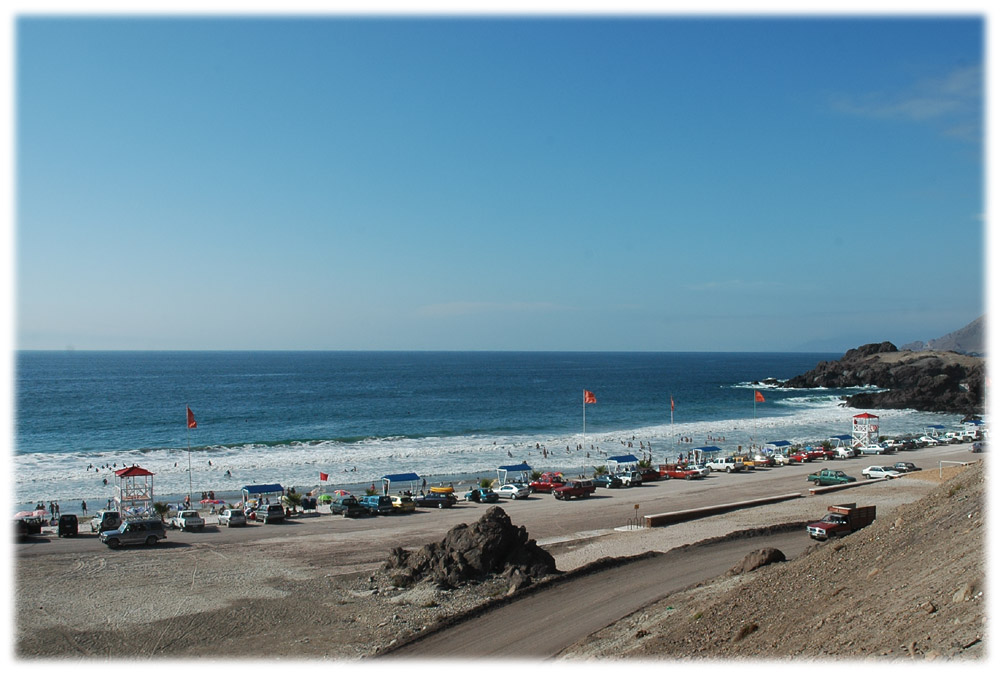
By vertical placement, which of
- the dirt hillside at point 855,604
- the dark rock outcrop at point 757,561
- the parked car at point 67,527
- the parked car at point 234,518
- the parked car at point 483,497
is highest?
the dirt hillside at point 855,604

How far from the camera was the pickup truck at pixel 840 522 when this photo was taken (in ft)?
71.5

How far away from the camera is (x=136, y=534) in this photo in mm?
25734

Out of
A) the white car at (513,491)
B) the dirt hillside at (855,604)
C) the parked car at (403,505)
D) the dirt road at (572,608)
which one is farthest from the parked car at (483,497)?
the dirt hillside at (855,604)

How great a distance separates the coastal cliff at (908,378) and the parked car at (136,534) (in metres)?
90.8

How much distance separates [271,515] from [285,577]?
10.1m

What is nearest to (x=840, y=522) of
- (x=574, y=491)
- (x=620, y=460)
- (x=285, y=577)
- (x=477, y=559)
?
(x=477, y=559)

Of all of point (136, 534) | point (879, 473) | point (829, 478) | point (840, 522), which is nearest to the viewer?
point (840, 522)

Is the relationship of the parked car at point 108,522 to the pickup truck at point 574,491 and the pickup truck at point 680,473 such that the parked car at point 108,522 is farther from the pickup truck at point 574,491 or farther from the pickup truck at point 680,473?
the pickup truck at point 680,473

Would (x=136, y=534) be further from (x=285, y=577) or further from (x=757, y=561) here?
(x=757, y=561)

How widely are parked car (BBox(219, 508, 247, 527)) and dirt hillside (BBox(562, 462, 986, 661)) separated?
20.3 m

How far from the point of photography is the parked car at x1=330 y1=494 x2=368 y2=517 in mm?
32406

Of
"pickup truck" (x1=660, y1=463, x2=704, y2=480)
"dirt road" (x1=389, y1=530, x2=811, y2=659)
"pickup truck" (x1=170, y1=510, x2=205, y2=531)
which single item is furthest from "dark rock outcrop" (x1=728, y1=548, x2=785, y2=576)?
"pickup truck" (x1=660, y1=463, x2=704, y2=480)

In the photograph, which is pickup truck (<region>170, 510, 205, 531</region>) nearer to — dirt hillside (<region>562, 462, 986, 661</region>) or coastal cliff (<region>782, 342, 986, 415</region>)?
dirt hillside (<region>562, 462, 986, 661</region>)

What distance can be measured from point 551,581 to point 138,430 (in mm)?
63089
